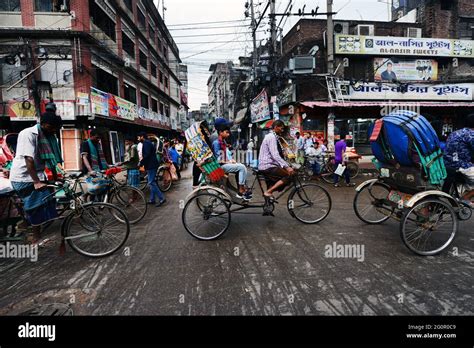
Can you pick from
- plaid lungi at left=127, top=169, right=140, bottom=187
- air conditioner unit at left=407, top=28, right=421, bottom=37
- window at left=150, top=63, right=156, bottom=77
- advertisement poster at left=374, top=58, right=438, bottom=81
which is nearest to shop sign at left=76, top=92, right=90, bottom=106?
plaid lungi at left=127, top=169, right=140, bottom=187

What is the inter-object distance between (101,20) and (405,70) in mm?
19485

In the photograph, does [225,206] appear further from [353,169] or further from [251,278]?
[353,169]

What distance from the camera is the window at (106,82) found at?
17.1m

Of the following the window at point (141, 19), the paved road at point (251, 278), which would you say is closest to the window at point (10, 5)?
the window at point (141, 19)

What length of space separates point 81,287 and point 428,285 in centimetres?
390

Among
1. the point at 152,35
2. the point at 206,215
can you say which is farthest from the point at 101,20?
the point at 206,215

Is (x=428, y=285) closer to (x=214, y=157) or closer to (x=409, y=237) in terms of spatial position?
(x=409, y=237)

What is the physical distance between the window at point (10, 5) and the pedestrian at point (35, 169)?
15.5 meters

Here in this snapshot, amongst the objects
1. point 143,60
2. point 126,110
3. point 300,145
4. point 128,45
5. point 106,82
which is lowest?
point 300,145

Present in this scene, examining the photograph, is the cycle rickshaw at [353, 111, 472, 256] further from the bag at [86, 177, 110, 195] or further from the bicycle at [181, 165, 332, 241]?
the bag at [86, 177, 110, 195]

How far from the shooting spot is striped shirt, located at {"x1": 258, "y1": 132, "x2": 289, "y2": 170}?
16.3 feet

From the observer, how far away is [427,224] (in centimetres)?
394
